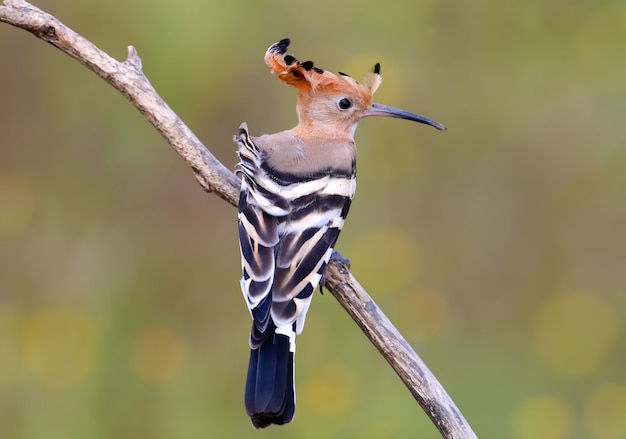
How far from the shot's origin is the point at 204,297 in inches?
147

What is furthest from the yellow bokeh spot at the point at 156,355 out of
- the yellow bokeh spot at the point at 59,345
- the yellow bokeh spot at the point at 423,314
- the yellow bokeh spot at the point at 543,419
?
the yellow bokeh spot at the point at 543,419

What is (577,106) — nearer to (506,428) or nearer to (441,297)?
(441,297)

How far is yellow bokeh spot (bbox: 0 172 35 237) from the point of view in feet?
12.1

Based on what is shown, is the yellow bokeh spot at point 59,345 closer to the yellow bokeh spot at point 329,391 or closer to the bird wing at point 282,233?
the yellow bokeh spot at point 329,391

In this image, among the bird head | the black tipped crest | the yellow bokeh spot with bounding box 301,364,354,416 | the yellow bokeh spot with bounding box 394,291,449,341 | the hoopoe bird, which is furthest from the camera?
the yellow bokeh spot with bounding box 394,291,449,341

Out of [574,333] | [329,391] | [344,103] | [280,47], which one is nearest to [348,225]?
[329,391]

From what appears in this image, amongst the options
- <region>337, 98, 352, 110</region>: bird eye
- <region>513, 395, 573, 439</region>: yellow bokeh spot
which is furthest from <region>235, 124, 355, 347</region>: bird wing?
<region>513, 395, 573, 439</region>: yellow bokeh spot

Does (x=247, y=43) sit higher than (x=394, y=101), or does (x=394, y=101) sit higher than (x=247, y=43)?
(x=247, y=43)

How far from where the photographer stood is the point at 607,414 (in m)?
3.58

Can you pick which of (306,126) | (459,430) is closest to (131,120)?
(306,126)

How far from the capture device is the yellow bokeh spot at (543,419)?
352 centimetres

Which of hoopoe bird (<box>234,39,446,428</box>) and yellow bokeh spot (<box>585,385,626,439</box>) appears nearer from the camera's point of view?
hoopoe bird (<box>234,39,446,428</box>)

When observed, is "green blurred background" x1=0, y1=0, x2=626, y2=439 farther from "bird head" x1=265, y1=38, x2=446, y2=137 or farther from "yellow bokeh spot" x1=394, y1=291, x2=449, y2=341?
"bird head" x1=265, y1=38, x2=446, y2=137

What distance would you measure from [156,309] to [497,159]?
4.62 ft
